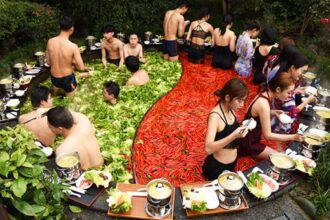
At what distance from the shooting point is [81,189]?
422 cm

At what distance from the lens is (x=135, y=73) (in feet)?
26.5

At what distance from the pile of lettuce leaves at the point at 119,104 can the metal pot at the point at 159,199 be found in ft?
4.39

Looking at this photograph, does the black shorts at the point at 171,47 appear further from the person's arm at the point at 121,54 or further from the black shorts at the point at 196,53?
the person's arm at the point at 121,54

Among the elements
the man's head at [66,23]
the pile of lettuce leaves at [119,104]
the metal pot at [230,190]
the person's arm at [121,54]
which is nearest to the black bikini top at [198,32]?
the pile of lettuce leaves at [119,104]

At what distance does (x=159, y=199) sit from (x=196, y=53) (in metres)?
6.49

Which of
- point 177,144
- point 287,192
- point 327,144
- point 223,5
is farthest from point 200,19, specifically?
point 287,192

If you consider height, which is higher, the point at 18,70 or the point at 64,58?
the point at 64,58

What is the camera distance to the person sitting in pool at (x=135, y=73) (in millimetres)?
7824

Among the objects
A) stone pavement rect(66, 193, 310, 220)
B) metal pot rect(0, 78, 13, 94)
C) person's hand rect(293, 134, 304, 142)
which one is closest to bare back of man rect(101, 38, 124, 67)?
metal pot rect(0, 78, 13, 94)

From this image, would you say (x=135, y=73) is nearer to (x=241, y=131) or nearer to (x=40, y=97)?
(x=40, y=97)

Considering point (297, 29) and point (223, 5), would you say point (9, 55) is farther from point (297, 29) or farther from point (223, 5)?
point (297, 29)

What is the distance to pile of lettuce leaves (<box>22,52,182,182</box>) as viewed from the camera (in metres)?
5.81

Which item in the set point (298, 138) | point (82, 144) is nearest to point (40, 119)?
point (82, 144)

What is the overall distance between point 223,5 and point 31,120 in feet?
31.2
